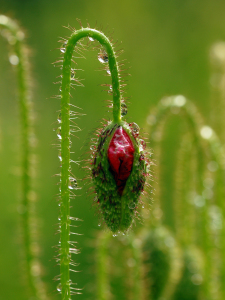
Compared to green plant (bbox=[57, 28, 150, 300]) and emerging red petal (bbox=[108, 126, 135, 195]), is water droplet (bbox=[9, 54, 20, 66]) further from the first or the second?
emerging red petal (bbox=[108, 126, 135, 195])

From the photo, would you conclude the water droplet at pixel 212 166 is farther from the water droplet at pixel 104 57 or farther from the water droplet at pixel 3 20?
the water droplet at pixel 3 20

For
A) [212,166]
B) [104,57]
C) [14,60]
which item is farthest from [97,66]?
[104,57]

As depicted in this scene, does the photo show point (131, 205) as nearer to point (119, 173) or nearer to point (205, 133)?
point (119, 173)

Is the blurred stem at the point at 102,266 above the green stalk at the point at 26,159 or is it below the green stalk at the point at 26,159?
below

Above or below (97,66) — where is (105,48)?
below

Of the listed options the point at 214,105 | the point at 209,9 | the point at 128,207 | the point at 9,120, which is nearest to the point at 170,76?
the point at 209,9

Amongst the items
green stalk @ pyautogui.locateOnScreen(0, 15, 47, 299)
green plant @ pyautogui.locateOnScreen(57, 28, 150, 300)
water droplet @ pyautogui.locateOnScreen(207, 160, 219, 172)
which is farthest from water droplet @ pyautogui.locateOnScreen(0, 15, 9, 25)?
water droplet @ pyautogui.locateOnScreen(207, 160, 219, 172)

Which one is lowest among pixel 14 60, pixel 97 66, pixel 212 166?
pixel 212 166

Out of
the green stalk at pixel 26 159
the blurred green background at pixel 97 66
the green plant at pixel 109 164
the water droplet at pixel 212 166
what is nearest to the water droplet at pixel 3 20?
the green stalk at pixel 26 159
